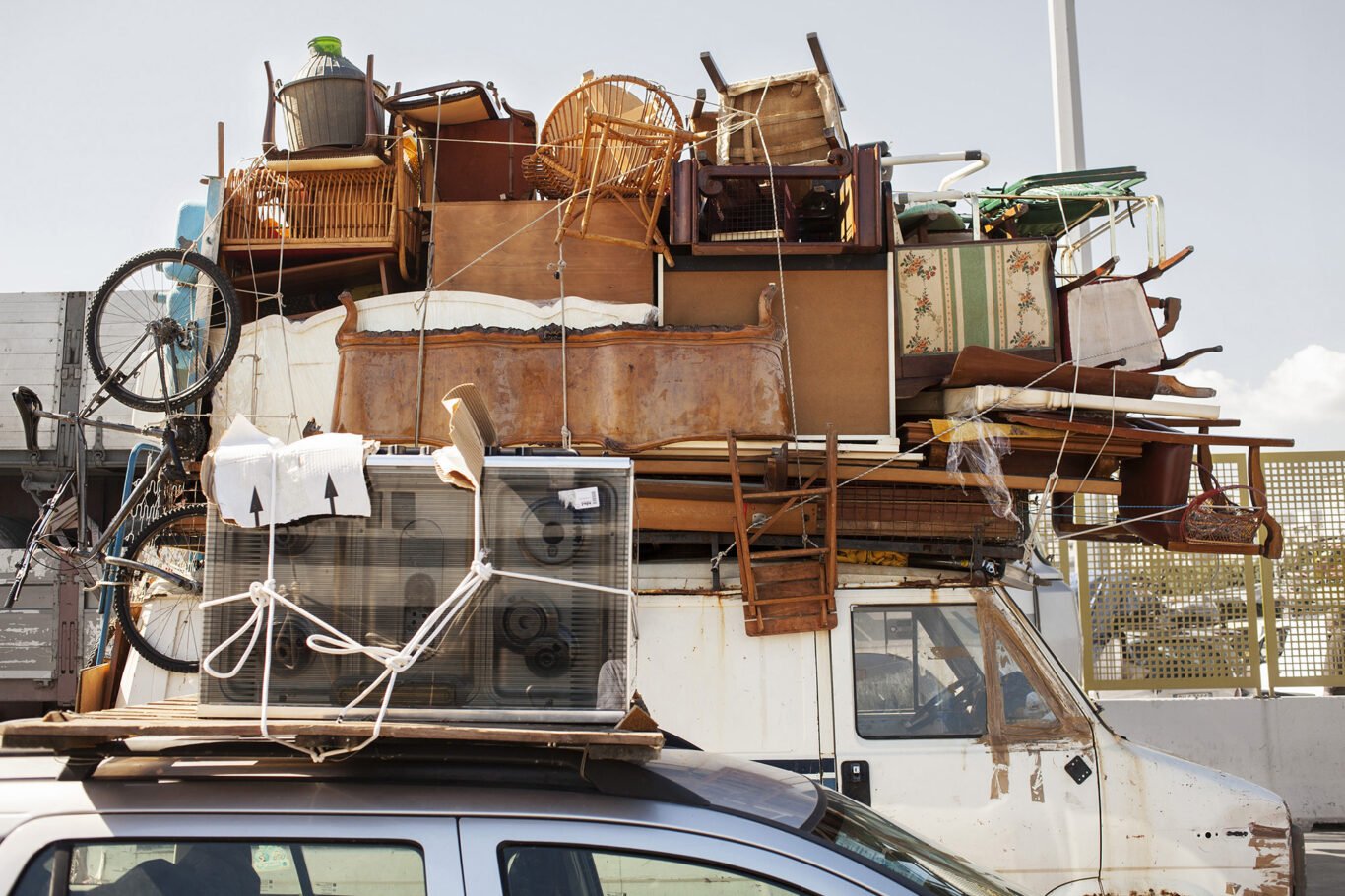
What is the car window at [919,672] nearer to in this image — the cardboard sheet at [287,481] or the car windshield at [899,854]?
the car windshield at [899,854]

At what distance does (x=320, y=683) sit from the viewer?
270 centimetres

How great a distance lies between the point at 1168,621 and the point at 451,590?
8495 millimetres

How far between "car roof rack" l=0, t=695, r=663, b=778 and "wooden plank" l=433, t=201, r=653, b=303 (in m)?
3.79

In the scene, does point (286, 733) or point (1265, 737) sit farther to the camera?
point (1265, 737)

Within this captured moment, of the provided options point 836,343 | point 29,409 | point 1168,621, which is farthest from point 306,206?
point 1168,621

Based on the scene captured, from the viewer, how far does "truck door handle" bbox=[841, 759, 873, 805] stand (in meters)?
4.69

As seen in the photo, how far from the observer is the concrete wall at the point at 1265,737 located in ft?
30.7

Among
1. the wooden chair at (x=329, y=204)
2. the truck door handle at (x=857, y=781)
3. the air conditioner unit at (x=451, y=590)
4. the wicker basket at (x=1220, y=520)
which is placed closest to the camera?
the air conditioner unit at (x=451, y=590)

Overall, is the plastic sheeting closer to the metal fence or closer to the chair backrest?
the chair backrest

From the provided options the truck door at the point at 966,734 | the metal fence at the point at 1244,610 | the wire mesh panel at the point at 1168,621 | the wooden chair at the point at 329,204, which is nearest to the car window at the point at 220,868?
the truck door at the point at 966,734

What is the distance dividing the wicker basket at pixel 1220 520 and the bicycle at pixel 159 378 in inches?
191

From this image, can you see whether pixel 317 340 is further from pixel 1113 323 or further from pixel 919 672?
pixel 1113 323

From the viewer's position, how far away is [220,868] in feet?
7.40

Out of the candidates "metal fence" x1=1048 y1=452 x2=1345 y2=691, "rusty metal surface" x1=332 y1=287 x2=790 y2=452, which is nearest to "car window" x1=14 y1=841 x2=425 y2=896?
"rusty metal surface" x1=332 y1=287 x2=790 y2=452
